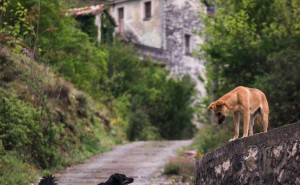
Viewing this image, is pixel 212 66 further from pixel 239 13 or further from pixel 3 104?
pixel 3 104

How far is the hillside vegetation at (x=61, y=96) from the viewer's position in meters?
21.5

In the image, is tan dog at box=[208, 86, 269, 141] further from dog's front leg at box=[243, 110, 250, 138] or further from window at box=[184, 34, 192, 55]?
window at box=[184, 34, 192, 55]

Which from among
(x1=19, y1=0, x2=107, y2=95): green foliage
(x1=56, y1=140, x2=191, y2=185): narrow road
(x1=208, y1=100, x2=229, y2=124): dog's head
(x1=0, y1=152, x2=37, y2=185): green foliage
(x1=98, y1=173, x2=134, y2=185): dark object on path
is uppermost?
(x1=19, y1=0, x2=107, y2=95): green foliage

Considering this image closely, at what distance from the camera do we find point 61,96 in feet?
89.6

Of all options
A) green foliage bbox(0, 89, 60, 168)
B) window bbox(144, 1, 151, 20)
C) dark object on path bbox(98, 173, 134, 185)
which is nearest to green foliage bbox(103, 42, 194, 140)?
window bbox(144, 1, 151, 20)

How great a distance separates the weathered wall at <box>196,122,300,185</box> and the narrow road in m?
7.23

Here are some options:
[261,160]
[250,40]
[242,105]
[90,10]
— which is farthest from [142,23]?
[261,160]

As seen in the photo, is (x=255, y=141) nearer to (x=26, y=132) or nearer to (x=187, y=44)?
(x=26, y=132)

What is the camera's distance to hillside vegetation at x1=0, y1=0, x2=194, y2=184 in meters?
21.5

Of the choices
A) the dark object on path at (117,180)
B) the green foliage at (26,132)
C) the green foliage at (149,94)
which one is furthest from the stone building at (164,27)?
the dark object on path at (117,180)


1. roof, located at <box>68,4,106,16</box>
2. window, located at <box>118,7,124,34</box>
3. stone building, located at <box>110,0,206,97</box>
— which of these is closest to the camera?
roof, located at <box>68,4,106,16</box>

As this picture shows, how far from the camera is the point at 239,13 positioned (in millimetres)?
31969

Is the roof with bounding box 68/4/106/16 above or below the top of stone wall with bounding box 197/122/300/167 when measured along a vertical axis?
above

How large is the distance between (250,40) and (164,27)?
27.7 metres
